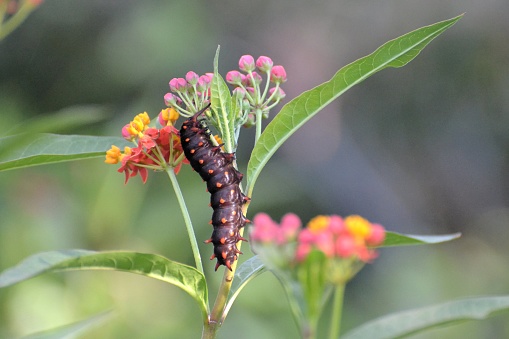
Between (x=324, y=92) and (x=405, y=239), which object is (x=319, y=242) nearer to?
(x=405, y=239)

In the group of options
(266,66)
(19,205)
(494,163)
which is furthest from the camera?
(494,163)

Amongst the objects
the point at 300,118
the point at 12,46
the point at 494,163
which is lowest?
the point at 300,118

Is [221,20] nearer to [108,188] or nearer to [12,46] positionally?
[12,46]

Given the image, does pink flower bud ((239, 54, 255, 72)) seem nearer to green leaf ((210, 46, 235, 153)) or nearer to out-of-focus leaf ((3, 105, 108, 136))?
green leaf ((210, 46, 235, 153))

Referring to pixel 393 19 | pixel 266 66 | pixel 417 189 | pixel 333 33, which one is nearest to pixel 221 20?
pixel 333 33

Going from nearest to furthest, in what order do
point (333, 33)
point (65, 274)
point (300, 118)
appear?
point (300, 118)
point (65, 274)
point (333, 33)

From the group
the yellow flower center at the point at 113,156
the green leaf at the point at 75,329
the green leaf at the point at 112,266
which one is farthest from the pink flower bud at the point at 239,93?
the green leaf at the point at 75,329

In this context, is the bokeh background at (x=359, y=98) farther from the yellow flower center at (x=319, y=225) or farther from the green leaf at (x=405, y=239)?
the yellow flower center at (x=319, y=225)
